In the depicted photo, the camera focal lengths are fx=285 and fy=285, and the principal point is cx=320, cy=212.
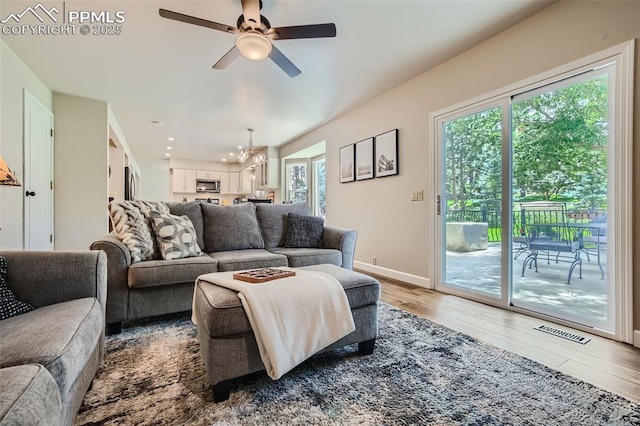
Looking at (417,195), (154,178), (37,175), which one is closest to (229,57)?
(417,195)

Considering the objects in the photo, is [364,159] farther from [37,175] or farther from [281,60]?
[37,175]

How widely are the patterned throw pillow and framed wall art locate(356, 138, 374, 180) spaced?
2528 millimetres

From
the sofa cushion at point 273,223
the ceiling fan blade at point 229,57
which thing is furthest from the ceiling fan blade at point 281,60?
the sofa cushion at point 273,223

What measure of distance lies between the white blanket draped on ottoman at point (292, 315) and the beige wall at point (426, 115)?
1.98 meters

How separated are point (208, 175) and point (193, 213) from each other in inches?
253

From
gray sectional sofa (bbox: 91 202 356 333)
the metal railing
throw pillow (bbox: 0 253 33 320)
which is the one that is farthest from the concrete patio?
throw pillow (bbox: 0 253 33 320)

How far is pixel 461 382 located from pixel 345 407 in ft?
2.06

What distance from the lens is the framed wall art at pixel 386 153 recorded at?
361 cm

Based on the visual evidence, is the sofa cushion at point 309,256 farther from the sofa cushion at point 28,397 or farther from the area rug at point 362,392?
the sofa cushion at point 28,397

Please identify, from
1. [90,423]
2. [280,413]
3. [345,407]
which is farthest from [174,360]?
[345,407]

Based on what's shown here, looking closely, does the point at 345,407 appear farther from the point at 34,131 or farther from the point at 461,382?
the point at 34,131

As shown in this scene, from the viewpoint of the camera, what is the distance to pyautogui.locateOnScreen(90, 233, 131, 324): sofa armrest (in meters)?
1.93

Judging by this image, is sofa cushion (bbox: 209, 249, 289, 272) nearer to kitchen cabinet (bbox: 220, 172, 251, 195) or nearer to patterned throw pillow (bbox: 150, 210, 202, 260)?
patterned throw pillow (bbox: 150, 210, 202, 260)

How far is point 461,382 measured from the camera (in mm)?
1427
